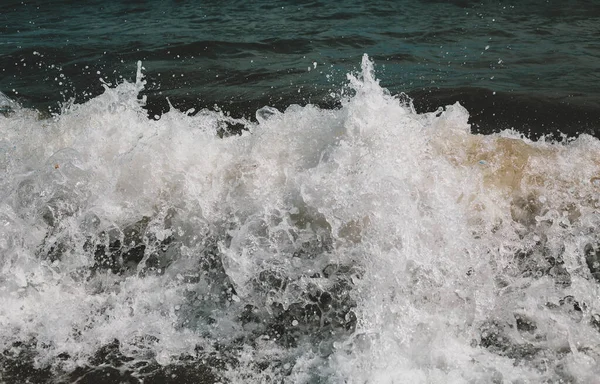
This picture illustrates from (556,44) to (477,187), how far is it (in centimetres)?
488

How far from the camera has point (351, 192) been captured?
386 centimetres

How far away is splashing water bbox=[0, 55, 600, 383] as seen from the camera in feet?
10.6

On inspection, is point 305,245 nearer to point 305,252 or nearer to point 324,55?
point 305,252

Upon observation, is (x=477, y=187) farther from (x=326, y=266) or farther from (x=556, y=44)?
(x=556, y=44)

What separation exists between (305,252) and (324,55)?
5.10 metres

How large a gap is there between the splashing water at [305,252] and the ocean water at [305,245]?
0.04 feet

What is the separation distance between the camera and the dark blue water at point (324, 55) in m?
6.70

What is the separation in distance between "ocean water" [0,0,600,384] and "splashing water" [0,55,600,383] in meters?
0.01

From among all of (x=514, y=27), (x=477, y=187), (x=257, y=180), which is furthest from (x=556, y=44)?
(x=257, y=180)

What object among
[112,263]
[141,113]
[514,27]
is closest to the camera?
[112,263]

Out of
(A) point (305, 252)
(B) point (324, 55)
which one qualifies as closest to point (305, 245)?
(A) point (305, 252)

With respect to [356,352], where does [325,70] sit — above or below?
above

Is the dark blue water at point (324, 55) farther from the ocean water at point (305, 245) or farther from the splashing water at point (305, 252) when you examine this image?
the splashing water at point (305, 252)

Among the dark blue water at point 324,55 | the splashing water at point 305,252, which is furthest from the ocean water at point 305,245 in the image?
the dark blue water at point 324,55
